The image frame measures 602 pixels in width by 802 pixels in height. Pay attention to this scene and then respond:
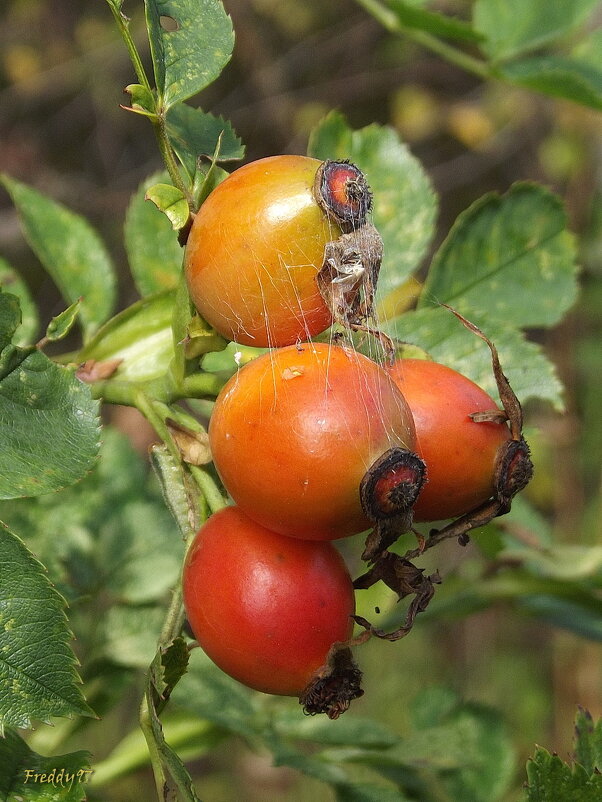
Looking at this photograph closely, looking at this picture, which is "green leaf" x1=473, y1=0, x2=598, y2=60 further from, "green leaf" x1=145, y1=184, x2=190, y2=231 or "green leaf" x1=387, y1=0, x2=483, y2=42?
"green leaf" x1=145, y1=184, x2=190, y2=231

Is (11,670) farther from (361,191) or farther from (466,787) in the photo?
(466,787)

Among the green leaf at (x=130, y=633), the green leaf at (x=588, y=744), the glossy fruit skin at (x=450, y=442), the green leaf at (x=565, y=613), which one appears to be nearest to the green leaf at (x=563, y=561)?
the green leaf at (x=565, y=613)

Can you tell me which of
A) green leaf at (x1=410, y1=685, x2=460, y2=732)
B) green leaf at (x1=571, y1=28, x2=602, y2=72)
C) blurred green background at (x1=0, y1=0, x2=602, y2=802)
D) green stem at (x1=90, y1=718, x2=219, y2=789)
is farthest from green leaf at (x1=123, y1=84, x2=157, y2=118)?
blurred green background at (x1=0, y1=0, x2=602, y2=802)

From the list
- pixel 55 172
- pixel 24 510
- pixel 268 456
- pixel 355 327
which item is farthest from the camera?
pixel 55 172

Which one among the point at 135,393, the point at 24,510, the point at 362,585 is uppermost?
the point at 135,393

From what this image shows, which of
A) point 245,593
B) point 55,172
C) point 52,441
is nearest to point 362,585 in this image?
point 245,593

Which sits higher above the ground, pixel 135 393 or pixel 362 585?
pixel 135 393

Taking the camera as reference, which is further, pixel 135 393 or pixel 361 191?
pixel 135 393

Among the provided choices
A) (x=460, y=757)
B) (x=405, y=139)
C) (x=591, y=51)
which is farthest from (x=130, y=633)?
(x=405, y=139)
